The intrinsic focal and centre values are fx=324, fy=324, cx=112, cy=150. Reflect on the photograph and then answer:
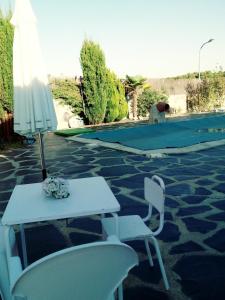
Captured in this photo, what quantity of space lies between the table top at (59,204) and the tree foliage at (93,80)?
1732 centimetres

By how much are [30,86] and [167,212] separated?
3.71 m

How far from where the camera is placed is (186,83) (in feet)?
94.6

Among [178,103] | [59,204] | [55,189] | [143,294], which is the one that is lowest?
[143,294]

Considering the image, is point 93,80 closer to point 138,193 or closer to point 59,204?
point 138,193

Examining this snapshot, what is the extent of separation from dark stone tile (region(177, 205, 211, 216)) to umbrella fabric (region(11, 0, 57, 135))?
10.3ft

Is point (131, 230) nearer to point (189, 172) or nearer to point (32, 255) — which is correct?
point (32, 255)

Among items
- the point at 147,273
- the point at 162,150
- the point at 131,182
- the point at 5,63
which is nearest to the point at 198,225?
the point at 147,273

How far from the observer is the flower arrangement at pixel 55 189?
3594 millimetres

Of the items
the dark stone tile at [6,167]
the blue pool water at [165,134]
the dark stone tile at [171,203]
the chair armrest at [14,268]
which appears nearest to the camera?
the chair armrest at [14,268]

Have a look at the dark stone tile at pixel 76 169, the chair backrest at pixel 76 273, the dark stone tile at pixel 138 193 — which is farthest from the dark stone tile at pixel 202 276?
the dark stone tile at pixel 76 169

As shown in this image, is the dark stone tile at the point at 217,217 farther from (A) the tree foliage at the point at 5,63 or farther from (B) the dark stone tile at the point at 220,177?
(A) the tree foliage at the point at 5,63

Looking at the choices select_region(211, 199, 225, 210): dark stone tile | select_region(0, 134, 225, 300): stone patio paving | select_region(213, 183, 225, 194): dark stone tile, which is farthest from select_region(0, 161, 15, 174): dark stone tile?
select_region(211, 199, 225, 210): dark stone tile

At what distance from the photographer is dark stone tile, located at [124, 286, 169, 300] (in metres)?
3.44

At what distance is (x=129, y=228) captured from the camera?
12.1ft
